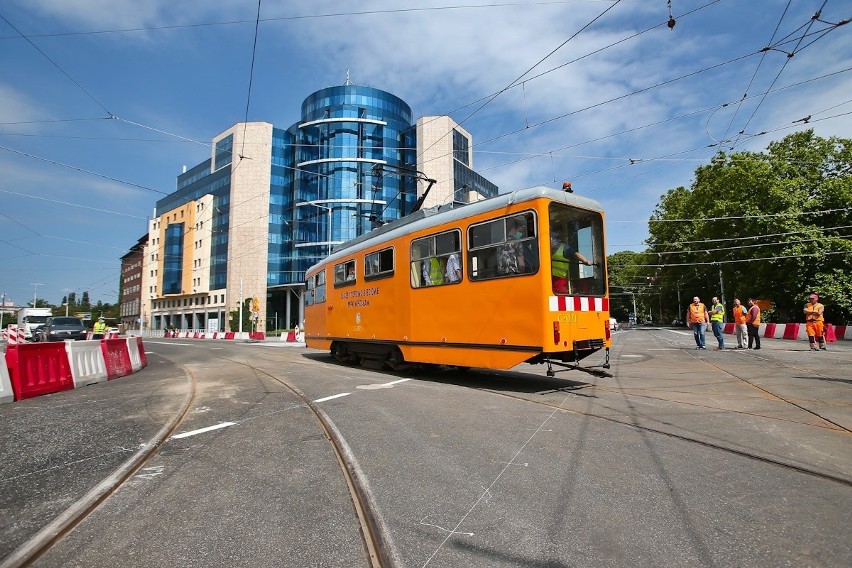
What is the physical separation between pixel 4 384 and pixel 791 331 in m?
28.3

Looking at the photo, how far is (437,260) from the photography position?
9.02m

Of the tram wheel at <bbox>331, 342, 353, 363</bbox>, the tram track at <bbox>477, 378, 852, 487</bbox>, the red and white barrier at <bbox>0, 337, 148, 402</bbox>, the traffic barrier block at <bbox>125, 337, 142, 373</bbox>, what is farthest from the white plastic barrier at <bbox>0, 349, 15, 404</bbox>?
the tram track at <bbox>477, 378, 852, 487</bbox>

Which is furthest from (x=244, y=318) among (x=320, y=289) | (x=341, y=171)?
(x=320, y=289)

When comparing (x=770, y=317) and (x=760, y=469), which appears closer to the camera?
(x=760, y=469)


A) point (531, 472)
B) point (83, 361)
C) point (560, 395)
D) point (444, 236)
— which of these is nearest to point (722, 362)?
point (560, 395)

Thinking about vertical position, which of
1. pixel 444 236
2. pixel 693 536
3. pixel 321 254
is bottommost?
pixel 693 536

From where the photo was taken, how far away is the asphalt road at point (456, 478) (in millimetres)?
2625

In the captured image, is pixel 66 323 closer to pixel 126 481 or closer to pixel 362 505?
pixel 126 481

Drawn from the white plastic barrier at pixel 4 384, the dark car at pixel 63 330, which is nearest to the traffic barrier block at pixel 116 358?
the white plastic barrier at pixel 4 384

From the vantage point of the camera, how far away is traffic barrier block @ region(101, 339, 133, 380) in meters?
11.7

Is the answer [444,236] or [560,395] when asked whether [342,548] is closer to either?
[560,395]

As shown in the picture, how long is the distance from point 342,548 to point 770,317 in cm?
4011

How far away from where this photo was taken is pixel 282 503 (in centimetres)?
328

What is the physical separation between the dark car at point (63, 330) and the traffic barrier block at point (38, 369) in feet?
62.8
